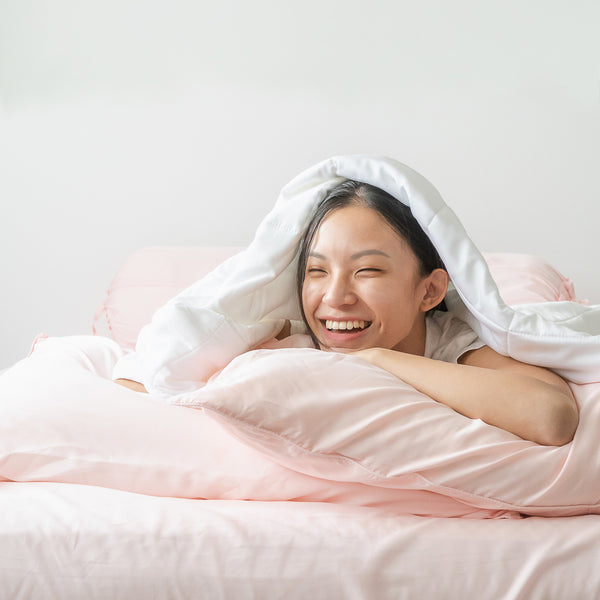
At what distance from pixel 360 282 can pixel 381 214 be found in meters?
0.12

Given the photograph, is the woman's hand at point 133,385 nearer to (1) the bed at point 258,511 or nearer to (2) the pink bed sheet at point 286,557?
(1) the bed at point 258,511

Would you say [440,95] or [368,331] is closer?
[368,331]

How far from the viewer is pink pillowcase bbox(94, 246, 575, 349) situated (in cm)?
179

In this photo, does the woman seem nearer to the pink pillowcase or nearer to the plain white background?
the pink pillowcase

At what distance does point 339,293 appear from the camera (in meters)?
1.15

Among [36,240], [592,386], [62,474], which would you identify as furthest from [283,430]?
[36,240]

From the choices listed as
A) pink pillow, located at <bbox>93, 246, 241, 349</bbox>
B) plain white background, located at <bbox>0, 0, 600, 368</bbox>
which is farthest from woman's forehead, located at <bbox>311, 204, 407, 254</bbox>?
plain white background, located at <bbox>0, 0, 600, 368</bbox>

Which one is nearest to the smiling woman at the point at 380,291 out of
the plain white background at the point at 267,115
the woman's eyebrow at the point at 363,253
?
the woman's eyebrow at the point at 363,253

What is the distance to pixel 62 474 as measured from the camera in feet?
3.16

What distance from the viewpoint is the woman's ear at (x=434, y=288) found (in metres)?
1.25

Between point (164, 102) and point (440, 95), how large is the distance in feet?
2.72

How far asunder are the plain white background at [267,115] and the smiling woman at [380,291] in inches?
43.7

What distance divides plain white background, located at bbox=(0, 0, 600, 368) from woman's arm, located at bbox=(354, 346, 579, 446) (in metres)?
1.37

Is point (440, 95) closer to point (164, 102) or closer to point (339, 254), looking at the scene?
point (164, 102)
